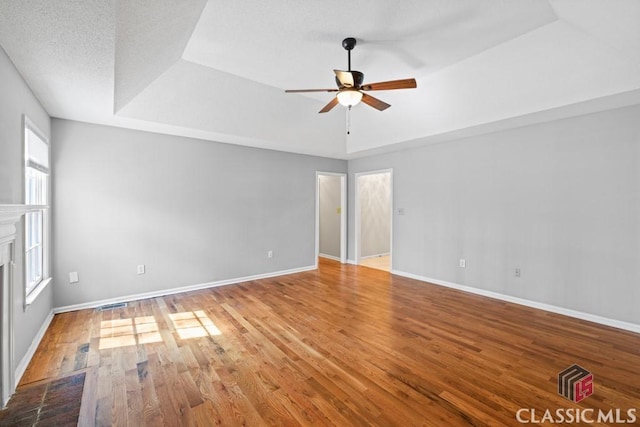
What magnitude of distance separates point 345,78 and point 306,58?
77 centimetres

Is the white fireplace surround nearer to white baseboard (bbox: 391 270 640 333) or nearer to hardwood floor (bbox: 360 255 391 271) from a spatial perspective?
white baseboard (bbox: 391 270 640 333)

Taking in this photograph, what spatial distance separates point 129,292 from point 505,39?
5463mm

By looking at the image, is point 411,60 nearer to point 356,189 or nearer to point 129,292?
point 356,189

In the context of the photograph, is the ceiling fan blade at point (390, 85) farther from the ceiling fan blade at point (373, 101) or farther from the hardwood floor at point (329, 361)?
the hardwood floor at point (329, 361)

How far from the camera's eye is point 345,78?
255cm

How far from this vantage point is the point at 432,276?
4957 mm

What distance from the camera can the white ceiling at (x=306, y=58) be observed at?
6.47ft

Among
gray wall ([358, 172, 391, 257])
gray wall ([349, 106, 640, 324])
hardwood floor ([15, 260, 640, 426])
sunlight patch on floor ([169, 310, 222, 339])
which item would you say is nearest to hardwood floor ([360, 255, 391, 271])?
gray wall ([358, 172, 391, 257])

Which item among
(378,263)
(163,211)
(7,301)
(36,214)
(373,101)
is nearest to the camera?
(7,301)

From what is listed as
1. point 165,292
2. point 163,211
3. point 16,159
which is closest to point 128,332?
point 165,292

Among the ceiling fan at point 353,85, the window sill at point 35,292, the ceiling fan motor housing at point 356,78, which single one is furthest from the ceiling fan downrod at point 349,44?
the window sill at point 35,292

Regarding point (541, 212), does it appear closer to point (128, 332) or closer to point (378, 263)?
point (378, 263)

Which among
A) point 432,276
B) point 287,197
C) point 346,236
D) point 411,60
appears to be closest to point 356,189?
point 346,236

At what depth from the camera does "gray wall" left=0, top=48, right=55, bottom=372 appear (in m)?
2.03
